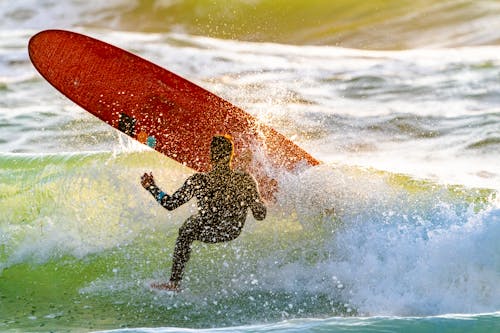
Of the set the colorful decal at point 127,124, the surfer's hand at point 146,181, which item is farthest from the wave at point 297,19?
the surfer's hand at point 146,181

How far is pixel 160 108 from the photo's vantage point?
295 inches

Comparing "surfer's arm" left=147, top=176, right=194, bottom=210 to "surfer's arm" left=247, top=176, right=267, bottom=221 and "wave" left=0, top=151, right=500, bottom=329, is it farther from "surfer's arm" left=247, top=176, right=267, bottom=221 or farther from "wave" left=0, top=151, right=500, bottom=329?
"wave" left=0, top=151, right=500, bottom=329

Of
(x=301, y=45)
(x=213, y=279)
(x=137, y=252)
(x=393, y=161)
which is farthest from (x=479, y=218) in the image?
(x=301, y=45)

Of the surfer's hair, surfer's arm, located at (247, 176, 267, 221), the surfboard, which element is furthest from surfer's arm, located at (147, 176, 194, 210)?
the surfboard

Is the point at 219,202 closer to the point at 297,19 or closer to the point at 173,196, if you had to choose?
the point at 173,196

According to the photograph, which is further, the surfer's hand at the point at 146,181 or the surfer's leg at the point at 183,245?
the surfer's leg at the point at 183,245

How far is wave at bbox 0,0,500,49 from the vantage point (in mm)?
19031

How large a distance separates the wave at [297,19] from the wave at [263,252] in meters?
11.9

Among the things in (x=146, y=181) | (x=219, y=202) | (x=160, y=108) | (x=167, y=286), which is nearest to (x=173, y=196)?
(x=146, y=181)

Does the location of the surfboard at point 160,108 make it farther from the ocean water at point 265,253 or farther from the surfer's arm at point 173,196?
the surfer's arm at point 173,196

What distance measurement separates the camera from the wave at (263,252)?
21.2 feet

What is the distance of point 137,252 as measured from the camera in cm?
730

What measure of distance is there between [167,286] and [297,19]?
48.4ft

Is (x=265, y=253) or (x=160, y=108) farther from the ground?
(x=160, y=108)
